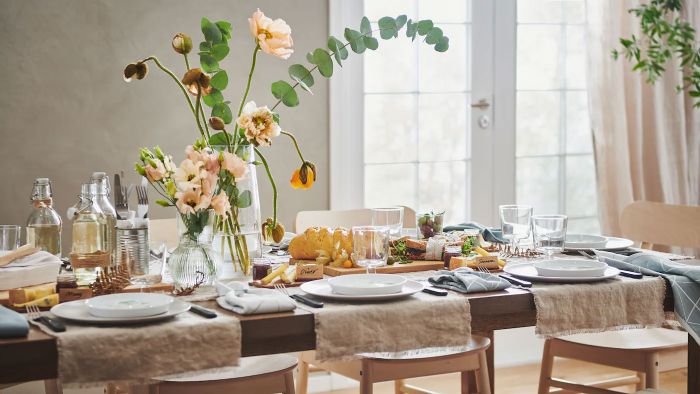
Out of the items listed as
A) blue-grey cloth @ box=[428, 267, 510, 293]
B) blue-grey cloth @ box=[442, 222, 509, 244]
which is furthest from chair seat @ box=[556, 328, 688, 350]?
blue-grey cloth @ box=[428, 267, 510, 293]

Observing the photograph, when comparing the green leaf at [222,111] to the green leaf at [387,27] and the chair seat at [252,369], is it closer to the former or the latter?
the green leaf at [387,27]

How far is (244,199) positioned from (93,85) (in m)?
1.63

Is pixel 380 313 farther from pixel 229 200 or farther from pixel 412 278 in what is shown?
pixel 229 200

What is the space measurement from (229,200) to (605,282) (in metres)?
0.86

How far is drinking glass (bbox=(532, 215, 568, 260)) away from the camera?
209 centimetres

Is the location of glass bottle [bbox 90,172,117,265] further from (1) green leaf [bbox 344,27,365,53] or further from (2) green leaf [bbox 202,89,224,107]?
(1) green leaf [bbox 344,27,365,53]

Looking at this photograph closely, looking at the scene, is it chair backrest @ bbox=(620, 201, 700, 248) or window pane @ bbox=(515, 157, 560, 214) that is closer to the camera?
chair backrest @ bbox=(620, 201, 700, 248)

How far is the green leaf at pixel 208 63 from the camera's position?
204 centimetres

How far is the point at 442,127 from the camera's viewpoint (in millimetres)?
3971

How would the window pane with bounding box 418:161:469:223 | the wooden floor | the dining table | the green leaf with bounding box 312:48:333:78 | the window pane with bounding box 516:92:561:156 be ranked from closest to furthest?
the dining table < the green leaf with bounding box 312:48:333:78 < the wooden floor < the window pane with bounding box 418:161:469:223 < the window pane with bounding box 516:92:561:156

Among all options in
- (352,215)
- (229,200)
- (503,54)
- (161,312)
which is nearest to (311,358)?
(352,215)

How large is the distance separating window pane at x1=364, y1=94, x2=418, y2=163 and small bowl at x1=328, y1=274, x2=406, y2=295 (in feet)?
6.57

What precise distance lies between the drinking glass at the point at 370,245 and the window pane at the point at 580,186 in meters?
2.49

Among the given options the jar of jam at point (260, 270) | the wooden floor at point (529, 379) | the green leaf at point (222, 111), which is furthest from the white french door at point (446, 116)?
the jar of jam at point (260, 270)
